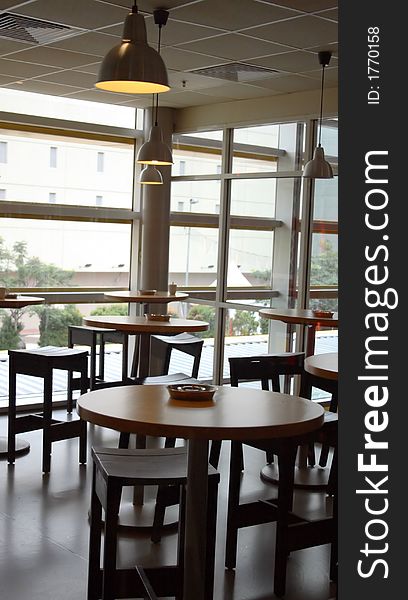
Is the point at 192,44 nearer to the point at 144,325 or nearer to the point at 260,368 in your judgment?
the point at 144,325

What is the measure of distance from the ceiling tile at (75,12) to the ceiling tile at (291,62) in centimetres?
133

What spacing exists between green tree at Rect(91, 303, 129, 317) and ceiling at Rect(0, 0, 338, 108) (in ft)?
6.66

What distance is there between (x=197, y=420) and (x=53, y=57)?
4.24m

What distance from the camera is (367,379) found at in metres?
2.48

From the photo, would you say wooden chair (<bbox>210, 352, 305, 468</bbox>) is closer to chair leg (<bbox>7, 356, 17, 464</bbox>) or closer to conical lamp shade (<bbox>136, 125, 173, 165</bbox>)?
chair leg (<bbox>7, 356, 17, 464</bbox>)

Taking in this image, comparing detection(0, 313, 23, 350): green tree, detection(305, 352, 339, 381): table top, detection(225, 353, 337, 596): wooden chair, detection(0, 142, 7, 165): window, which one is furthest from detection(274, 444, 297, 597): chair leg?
detection(0, 142, 7, 165): window

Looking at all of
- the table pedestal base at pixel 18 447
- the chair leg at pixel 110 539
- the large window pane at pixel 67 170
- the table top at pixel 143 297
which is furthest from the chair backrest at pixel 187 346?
the chair leg at pixel 110 539

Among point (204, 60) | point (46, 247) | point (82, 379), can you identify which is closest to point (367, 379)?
point (82, 379)

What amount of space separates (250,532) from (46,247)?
13.6 ft

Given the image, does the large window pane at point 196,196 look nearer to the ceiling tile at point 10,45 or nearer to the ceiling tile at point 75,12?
the ceiling tile at point 10,45

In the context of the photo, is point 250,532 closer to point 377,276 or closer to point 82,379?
point 82,379

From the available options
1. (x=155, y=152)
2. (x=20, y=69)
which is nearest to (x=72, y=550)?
(x=155, y=152)

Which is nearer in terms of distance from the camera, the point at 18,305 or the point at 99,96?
the point at 18,305

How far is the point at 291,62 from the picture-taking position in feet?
20.3
